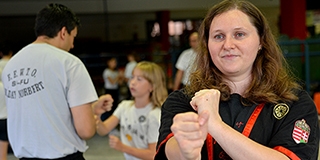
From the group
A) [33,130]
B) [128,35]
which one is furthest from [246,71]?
[128,35]

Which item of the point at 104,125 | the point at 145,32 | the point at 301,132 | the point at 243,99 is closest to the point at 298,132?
the point at 301,132

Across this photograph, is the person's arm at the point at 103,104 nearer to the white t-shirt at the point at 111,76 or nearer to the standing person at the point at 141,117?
the standing person at the point at 141,117

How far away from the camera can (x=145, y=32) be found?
17812 millimetres

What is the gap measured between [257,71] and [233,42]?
194 mm

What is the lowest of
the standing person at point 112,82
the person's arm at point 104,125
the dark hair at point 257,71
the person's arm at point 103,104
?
the standing person at point 112,82

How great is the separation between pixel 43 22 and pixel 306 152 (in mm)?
1604

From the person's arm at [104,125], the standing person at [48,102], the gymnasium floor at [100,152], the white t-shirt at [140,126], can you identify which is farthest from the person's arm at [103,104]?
the gymnasium floor at [100,152]

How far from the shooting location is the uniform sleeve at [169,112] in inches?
52.7

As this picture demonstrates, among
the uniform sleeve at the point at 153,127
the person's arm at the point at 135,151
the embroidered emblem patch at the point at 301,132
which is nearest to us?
the embroidered emblem patch at the point at 301,132

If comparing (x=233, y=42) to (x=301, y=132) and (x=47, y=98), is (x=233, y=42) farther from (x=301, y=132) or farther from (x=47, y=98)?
(x=47, y=98)

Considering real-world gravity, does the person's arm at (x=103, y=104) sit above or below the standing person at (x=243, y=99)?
below

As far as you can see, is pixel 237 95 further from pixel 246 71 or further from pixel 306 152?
pixel 306 152

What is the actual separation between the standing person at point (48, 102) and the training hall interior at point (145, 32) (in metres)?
0.78

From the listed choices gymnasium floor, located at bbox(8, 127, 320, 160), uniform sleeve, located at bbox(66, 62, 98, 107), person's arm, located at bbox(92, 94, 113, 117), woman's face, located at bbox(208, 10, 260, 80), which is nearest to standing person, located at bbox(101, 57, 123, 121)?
gymnasium floor, located at bbox(8, 127, 320, 160)
